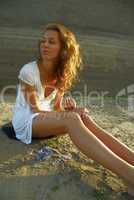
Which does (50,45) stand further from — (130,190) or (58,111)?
(130,190)

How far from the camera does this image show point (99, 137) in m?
3.45

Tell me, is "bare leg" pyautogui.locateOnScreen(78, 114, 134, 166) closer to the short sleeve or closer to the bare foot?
the bare foot

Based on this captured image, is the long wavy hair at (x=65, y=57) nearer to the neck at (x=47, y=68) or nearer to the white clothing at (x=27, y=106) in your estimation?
the neck at (x=47, y=68)

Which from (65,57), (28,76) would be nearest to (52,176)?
(28,76)

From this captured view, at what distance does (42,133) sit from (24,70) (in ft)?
1.67

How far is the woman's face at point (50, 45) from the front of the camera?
3658mm

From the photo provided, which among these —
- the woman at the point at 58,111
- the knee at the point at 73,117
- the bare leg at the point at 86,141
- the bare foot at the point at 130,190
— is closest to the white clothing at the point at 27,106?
the woman at the point at 58,111

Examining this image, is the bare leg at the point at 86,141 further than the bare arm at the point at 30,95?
No

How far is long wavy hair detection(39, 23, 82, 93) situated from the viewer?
3670mm

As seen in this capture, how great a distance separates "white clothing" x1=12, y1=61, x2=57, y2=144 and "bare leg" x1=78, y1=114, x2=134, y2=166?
Result: 39 centimetres

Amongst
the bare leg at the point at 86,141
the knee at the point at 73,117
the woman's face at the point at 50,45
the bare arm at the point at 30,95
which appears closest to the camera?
the bare leg at the point at 86,141

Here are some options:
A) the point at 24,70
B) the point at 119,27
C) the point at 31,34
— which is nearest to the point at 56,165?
the point at 24,70

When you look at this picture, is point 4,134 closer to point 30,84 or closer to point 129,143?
point 30,84

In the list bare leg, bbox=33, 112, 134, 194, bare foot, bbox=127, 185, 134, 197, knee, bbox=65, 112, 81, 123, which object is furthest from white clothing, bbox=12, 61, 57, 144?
bare foot, bbox=127, 185, 134, 197
